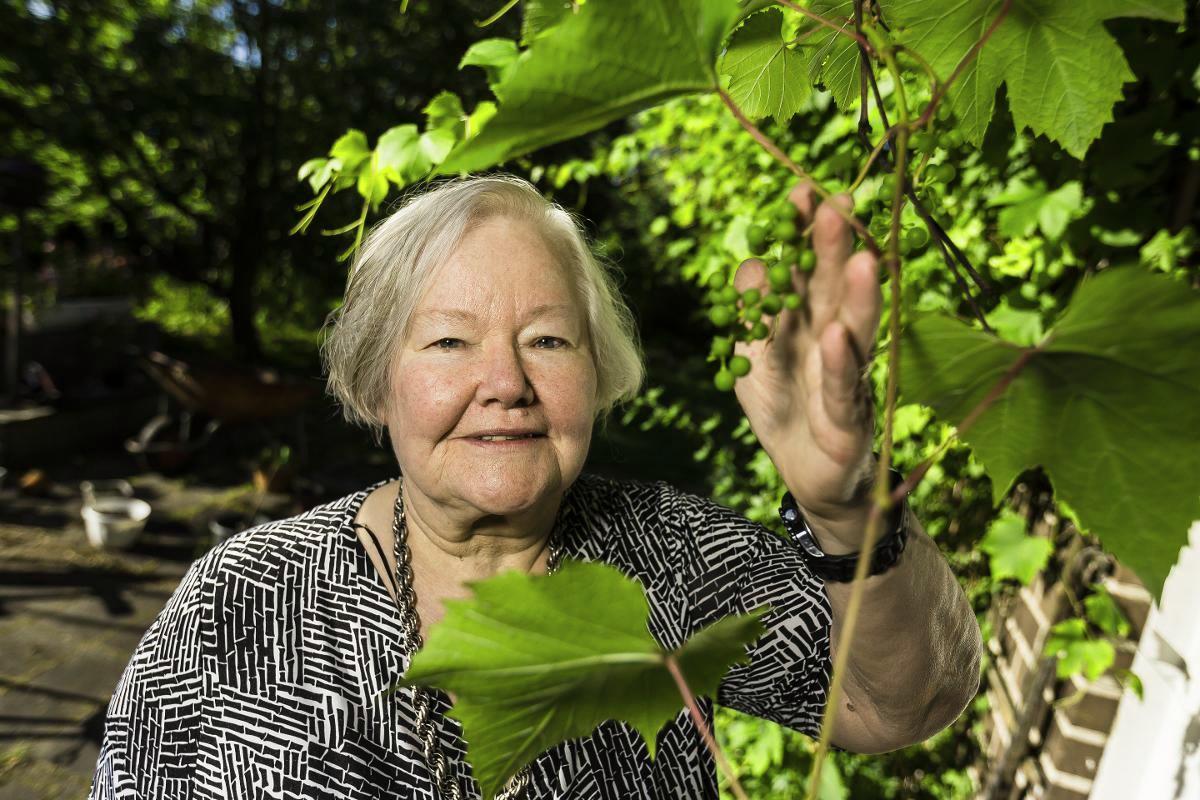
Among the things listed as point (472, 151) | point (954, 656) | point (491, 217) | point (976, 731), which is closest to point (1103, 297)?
point (472, 151)

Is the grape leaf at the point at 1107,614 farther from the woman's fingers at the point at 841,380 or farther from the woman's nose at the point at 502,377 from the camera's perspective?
the woman's fingers at the point at 841,380

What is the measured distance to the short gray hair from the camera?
4.73ft

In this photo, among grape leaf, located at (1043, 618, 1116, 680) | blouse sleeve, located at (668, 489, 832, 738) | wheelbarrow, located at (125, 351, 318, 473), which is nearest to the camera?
blouse sleeve, located at (668, 489, 832, 738)

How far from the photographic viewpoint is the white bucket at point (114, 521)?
577 cm

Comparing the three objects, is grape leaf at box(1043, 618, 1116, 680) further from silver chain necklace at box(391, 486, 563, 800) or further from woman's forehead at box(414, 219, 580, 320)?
woman's forehead at box(414, 219, 580, 320)

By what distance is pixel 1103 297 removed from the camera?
1.82ft

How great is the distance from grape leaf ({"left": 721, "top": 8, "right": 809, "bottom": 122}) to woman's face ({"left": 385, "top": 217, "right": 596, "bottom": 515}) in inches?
21.8

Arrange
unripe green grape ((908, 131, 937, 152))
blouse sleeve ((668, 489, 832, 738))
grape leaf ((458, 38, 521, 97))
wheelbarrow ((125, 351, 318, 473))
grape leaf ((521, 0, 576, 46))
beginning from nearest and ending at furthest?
unripe green grape ((908, 131, 937, 152)), grape leaf ((521, 0, 576, 46)), blouse sleeve ((668, 489, 832, 738)), grape leaf ((458, 38, 521, 97)), wheelbarrow ((125, 351, 318, 473))

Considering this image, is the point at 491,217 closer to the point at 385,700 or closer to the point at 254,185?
the point at 385,700

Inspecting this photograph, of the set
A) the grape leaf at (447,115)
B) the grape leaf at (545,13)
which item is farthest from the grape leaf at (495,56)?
the grape leaf at (545,13)

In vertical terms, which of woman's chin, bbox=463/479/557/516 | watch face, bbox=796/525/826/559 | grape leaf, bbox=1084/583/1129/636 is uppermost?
watch face, bbox=796/525/826/559

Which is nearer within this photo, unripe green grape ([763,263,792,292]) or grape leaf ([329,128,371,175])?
unripe green grape ([763,263,792,292])

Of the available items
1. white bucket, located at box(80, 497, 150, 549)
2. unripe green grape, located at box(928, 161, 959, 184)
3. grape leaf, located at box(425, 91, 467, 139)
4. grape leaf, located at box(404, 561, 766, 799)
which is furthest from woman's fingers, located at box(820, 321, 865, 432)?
white bucket, located at box(80, 497, 150, 549)

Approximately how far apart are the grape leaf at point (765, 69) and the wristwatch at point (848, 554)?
431 millimetres
